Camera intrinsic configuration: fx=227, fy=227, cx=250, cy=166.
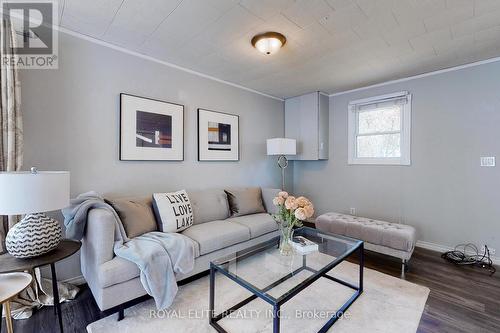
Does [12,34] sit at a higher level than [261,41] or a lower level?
lower

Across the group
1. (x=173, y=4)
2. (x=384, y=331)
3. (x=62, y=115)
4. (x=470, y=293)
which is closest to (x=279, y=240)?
(x=384, y=331)

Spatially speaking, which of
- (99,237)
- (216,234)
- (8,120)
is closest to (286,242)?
(216,234)

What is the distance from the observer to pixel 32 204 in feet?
4.58

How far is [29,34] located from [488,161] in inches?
201

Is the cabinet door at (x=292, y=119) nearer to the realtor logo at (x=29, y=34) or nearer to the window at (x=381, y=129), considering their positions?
the window at (x=381, y=129)

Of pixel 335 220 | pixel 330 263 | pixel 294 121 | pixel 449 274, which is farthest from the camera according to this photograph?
pixel 294 121

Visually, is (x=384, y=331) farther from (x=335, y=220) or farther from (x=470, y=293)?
(x=335, y=220)

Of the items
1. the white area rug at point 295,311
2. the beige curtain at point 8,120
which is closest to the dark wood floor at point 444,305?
the white area rug at point 295,311

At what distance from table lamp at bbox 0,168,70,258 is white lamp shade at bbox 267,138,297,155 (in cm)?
277

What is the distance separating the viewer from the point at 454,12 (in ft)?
6.15

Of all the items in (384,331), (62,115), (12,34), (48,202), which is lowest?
(384,331)

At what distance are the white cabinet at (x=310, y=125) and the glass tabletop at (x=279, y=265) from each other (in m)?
2.07

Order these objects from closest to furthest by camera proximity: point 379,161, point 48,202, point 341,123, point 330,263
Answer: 1. point 48,202
2. point 330,263
3. point 379,161
4. point 341,123

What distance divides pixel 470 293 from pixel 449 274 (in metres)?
0.38
